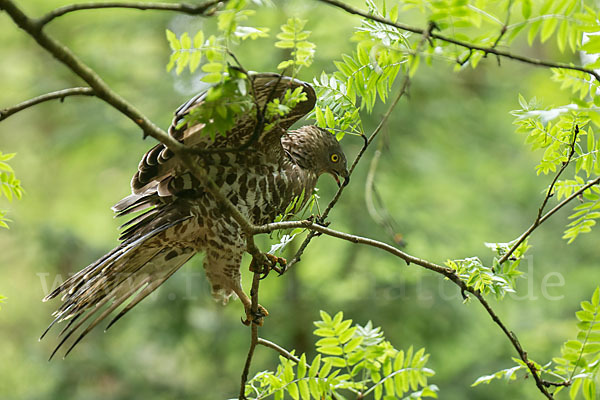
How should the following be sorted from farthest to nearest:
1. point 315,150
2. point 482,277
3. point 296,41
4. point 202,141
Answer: point 315,150, point 202,141, point 482,277, point 296,41

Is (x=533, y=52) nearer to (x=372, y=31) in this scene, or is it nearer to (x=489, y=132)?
(x=489, y=132)

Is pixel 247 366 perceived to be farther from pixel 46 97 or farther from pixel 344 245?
pixel 344 245

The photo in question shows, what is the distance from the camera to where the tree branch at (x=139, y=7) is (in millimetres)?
1105

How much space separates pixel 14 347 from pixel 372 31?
10212 mm

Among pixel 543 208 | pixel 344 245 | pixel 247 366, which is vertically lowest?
pixel 247 366

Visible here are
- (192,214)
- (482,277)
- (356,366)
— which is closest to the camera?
(356,366)

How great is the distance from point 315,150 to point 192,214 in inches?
33.0

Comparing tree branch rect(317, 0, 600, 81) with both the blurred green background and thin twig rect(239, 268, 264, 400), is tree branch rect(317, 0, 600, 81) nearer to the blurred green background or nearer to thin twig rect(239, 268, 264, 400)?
thin twig rect(239, 268, 264, 400)

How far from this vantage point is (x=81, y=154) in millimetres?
7113

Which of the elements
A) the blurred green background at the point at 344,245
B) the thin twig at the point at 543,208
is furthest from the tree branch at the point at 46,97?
the blurred green background at the point at 344,245

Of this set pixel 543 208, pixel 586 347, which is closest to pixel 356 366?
pixel 586 347

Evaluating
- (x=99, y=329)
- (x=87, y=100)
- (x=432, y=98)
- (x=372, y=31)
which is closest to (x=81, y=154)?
(x=87, y=100)

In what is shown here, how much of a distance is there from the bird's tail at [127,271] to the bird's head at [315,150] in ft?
2.51

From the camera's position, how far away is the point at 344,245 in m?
6.82
